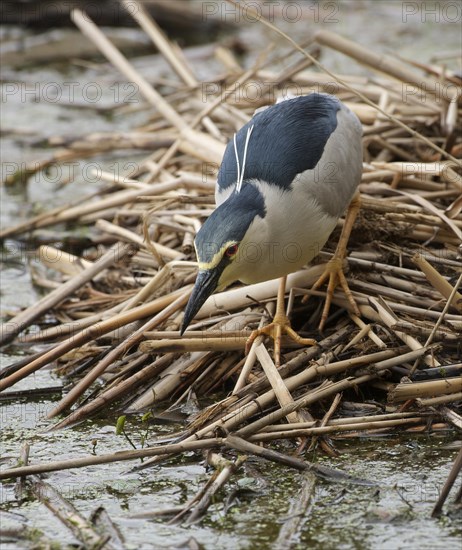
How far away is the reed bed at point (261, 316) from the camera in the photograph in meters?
3.47

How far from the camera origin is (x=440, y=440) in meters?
3.45

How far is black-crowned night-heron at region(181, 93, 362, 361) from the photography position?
11.5 ft

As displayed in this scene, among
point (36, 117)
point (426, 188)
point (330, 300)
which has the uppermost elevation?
point (426, 188)

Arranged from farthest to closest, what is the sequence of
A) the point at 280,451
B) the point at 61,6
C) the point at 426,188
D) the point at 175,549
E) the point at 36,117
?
1. the point at 61,6
2. the point at 36,117
3. the point at 426,188
4. the point at 280,451
5. the point at 175,549

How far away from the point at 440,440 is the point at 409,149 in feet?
7.05

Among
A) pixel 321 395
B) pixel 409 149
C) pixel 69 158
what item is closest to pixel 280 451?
pixel 321 395

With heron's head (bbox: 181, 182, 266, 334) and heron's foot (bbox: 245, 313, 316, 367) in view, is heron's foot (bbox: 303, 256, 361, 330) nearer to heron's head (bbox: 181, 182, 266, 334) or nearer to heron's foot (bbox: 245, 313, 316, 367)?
heron's foot (bbox: 245, 313, 316, 367)

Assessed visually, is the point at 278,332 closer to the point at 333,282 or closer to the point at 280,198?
the point at 333,282

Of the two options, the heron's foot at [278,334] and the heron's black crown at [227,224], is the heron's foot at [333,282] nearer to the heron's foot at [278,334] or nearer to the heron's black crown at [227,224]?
the heron's foot at [278,334]

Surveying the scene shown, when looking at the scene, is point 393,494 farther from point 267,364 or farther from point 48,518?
point 48,518

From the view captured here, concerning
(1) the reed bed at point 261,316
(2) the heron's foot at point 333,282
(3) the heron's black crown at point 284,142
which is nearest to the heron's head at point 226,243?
(3) the heron's black crown at point 284,142

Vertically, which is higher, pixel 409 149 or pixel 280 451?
pixel 409 149

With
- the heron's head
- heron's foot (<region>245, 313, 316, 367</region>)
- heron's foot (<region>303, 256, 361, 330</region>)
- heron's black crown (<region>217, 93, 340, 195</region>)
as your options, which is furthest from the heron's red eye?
heron's foot (<region>303, 256, 361, 330</region>)

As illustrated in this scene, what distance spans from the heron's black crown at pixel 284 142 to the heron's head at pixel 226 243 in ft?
0.64
